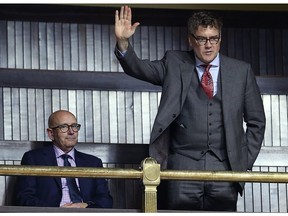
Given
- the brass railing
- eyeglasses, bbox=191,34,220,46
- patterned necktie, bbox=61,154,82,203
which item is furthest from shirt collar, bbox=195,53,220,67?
patterned necktie, bbox=61,154,82,203

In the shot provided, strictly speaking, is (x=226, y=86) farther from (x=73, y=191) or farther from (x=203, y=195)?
(x=73, y=191)

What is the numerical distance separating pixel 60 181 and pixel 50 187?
0.22ft

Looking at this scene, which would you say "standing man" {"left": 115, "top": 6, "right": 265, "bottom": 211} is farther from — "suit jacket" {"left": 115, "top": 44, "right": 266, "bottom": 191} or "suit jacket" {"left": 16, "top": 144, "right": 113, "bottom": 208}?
"suit jacket" {"left": 16, "top": 144, "right": 113, "bottom": 208}

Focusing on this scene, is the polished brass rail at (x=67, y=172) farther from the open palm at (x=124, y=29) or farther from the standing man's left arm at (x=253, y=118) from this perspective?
the standing man's left arm at (x=253, y=118)

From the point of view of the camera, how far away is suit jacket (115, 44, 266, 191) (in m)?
6.06

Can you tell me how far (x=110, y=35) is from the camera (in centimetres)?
754

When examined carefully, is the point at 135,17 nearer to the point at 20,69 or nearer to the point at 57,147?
the point at 20,69

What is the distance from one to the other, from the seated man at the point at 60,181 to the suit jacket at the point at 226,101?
58cm

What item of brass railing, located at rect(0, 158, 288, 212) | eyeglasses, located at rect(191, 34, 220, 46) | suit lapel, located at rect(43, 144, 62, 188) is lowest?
brass railing, located at rect(0, 158, 288, 212)

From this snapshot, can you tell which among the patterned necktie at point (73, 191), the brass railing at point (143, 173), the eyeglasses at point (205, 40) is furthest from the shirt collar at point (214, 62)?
the patterned necktie at point (73, 191)

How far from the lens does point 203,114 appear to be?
6113 mm

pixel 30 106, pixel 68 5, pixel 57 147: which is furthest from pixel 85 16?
pixel 57 147

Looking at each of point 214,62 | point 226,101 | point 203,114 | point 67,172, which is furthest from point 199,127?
point 67,172

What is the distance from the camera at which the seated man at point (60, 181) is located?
6438 mm
